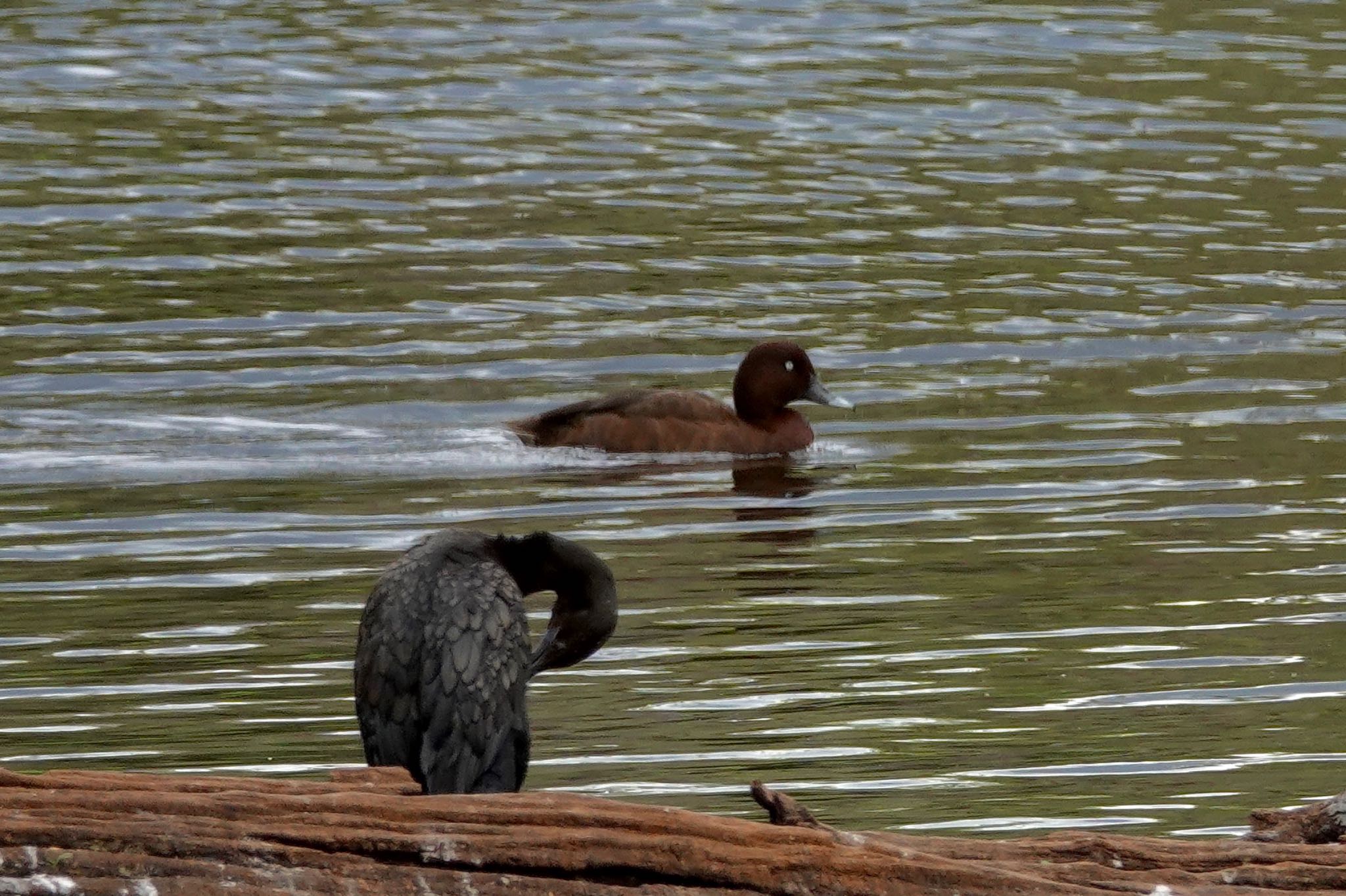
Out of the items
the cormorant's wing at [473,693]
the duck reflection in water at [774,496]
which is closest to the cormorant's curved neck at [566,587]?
the cormorant's wing at [473,693]

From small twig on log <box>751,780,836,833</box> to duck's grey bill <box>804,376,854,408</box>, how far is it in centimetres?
925

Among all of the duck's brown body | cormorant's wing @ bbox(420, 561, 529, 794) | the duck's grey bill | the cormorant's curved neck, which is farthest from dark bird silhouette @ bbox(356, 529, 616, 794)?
the duck's grey bill

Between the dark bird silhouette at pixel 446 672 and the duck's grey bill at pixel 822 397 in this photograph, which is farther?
the duck's grey bill at pixel 822 397

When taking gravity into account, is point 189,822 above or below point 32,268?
above

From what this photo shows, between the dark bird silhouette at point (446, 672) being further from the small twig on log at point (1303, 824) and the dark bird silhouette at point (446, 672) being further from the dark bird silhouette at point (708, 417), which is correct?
the dark bird silhouette at point (708, 417)

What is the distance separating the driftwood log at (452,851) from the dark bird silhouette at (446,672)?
3.12 ft

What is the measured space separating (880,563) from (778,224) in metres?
8.89

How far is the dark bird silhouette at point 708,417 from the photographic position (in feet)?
48.9

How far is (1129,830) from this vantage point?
795cm

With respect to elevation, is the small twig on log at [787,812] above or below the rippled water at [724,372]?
above

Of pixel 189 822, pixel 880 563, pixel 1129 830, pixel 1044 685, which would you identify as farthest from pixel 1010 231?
pixel 189 822

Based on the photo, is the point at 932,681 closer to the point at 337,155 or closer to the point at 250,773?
the point at 250,773

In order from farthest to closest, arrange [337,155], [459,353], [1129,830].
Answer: [337,155]
[459,353]
[1129,830]

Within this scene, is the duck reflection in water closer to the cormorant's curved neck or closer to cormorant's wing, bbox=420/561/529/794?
the cormorant's curved neck
